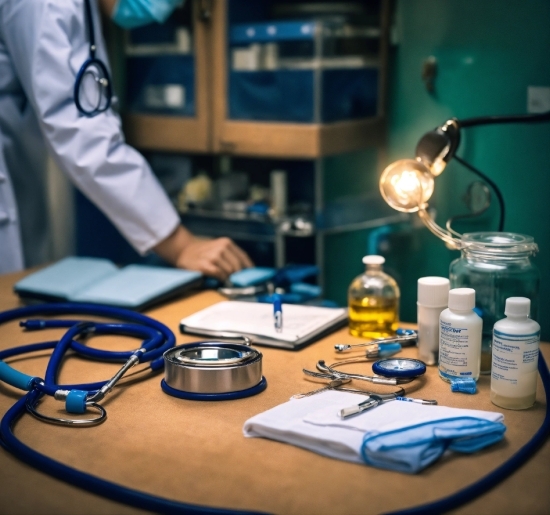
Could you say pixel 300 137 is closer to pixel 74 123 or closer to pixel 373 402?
pixel 74 123

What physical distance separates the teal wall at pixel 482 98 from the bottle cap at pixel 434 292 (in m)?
0.58

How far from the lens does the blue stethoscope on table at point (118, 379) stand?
2.72 feet

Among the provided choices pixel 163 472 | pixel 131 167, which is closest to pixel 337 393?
pixel 163 472

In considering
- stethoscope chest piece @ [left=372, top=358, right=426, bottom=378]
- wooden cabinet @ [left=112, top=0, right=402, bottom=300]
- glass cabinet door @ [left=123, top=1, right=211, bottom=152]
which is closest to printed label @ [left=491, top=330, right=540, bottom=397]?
stethoscope chest piece @ [left=372, top=358, right=426, bottom=378]

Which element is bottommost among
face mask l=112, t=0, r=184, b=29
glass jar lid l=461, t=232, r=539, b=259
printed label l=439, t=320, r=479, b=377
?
printed label l=439, t=320, r=479, b=377

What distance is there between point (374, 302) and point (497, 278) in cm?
24

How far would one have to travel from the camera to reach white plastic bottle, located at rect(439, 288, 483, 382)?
3.49 ft

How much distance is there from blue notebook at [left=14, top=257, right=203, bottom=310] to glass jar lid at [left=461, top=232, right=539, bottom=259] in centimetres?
61

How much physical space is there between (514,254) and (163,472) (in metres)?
0.59

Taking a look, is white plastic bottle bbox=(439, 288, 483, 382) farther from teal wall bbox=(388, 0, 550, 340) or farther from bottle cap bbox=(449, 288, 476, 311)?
teal wall bbox=(388, 0, 550, 340)

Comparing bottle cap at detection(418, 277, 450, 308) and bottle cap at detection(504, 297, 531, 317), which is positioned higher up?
bottle cap at detection(504, 297, 531, 317)

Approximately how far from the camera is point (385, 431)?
0.90 metres

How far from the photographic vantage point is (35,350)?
4.19 feet

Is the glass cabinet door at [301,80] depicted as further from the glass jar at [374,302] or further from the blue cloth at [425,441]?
the blue cloth at [425,441]
